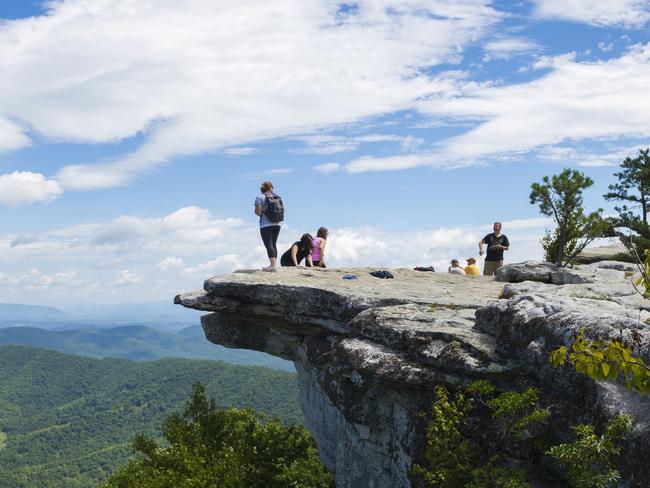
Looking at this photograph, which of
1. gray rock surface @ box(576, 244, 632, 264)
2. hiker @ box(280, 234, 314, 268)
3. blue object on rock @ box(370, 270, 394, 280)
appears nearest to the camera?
blue object on rock @ box(370, 270, 394, 280)

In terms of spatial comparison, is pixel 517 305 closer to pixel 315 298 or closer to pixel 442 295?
pixel 442 295

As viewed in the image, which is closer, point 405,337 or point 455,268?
point 405,337

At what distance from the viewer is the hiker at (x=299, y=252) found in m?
27.8

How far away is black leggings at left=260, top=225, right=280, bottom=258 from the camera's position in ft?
80.3

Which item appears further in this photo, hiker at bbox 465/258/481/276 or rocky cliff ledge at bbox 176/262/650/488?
hiker at bbox 465/258/481/276

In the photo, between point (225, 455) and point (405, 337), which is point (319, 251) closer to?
point (225, 455)

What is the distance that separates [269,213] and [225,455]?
10.2 meters

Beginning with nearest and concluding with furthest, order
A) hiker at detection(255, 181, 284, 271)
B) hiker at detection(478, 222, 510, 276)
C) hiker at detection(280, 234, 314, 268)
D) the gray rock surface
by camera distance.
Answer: hiker at detection(255, 181, 284, 271)
hiker at detection(280, 234, 314, 268)
hiker at detection(478, 222, 510, 276)
the gray rock surface

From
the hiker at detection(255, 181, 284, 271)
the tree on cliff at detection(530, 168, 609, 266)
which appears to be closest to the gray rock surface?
the tree on cliff at detection(530, 168, 609, 266)

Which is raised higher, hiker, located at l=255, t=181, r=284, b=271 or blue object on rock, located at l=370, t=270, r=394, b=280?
hiker, located at l=255, t=181, r=284, b=271

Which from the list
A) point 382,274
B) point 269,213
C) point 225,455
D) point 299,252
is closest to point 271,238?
point 269,213

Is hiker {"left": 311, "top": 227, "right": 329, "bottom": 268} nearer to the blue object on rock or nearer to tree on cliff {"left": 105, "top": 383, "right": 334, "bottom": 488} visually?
the blue object on rock

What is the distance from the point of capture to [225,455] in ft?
82.3

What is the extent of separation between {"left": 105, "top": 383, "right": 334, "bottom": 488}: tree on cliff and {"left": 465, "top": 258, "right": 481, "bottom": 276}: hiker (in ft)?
37.1
